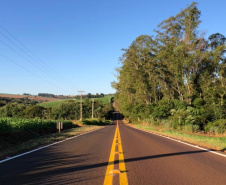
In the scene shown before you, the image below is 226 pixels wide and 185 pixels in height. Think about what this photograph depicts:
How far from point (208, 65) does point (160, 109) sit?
1157 cm

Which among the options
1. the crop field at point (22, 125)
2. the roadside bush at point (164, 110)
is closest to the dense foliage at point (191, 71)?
the roadside bush at point (164, 110)

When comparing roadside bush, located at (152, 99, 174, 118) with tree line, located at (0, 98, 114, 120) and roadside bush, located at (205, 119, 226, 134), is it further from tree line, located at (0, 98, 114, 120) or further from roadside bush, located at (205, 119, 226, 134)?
tree line, located at (0, 98, 114, 120)

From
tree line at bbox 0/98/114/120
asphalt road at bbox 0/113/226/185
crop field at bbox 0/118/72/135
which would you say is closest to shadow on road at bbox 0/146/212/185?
asphalt road at bbox 0/113/226/185

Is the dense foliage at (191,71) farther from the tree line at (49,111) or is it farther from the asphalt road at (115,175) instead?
the tree line at (49,111)

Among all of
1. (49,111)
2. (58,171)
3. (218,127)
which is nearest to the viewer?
(58,171)

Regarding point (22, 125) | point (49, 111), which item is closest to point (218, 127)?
point (22, 125)

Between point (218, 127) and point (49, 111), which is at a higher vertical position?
point (49, 111)

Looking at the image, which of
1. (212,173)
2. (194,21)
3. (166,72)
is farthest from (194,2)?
(212,173)

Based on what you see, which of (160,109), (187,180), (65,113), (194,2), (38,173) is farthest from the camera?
(65,113)

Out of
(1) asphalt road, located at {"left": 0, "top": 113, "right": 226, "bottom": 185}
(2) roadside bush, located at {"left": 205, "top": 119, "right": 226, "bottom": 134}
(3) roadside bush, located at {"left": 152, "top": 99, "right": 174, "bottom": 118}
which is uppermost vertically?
(3) roadside bush, located at {"left": 152, "top": 99, "right": 174, "bottom": 118}

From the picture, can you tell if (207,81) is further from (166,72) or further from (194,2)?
(194,2)

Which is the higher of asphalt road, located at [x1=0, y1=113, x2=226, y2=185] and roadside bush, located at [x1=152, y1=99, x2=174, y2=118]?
roadside bush, located at [x1=152, y1=99, x2=174, y2=118]

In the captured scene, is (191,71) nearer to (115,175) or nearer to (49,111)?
(115,175)

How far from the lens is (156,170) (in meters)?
5.53
